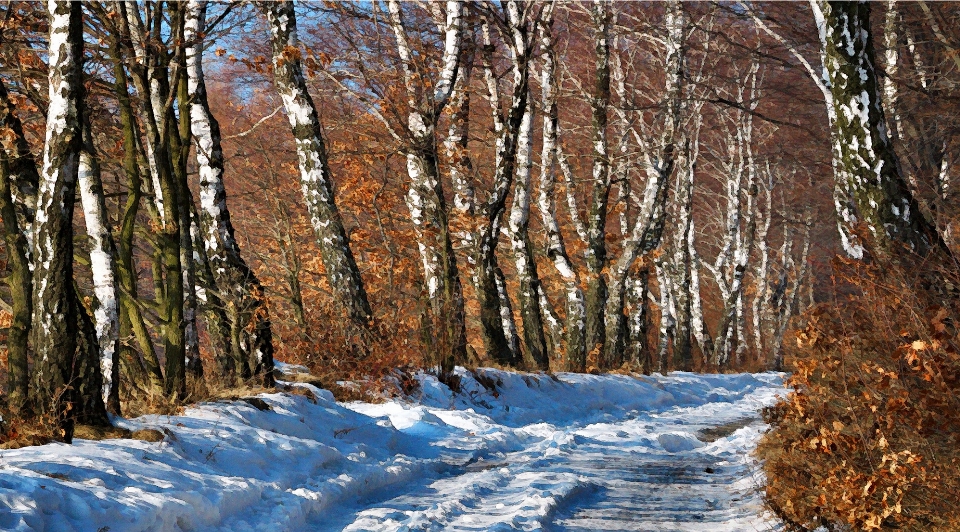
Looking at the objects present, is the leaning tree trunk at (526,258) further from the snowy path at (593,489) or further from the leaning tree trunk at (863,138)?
the leaning tree trunk at (863,138)

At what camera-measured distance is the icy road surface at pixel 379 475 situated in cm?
592

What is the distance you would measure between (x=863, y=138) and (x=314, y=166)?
26.1 feet

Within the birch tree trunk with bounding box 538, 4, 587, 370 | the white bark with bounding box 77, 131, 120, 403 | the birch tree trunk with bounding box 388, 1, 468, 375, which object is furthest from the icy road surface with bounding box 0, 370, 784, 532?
the birch tree trunk with bounding box 538, 4, 587, 370

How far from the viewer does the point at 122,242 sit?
10.7m

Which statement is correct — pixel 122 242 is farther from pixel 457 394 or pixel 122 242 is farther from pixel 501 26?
pixel 501 26

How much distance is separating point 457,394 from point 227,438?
19.7ft

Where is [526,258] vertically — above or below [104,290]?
above

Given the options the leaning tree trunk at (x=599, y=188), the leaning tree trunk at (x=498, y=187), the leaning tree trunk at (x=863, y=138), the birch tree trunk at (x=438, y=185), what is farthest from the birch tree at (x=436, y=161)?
the leaning tree trunk at (x=863, y=138)

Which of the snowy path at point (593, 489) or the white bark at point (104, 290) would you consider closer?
the snowy path at point (593, 489)

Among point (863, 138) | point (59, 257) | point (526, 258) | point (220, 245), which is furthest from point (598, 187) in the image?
point (59, 257)

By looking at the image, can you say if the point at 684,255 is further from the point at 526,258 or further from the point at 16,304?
the point at 16,304

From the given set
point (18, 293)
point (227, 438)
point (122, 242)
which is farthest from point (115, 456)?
point (122, 242)

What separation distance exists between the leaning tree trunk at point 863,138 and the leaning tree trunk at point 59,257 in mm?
6383

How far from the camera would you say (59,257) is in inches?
283
